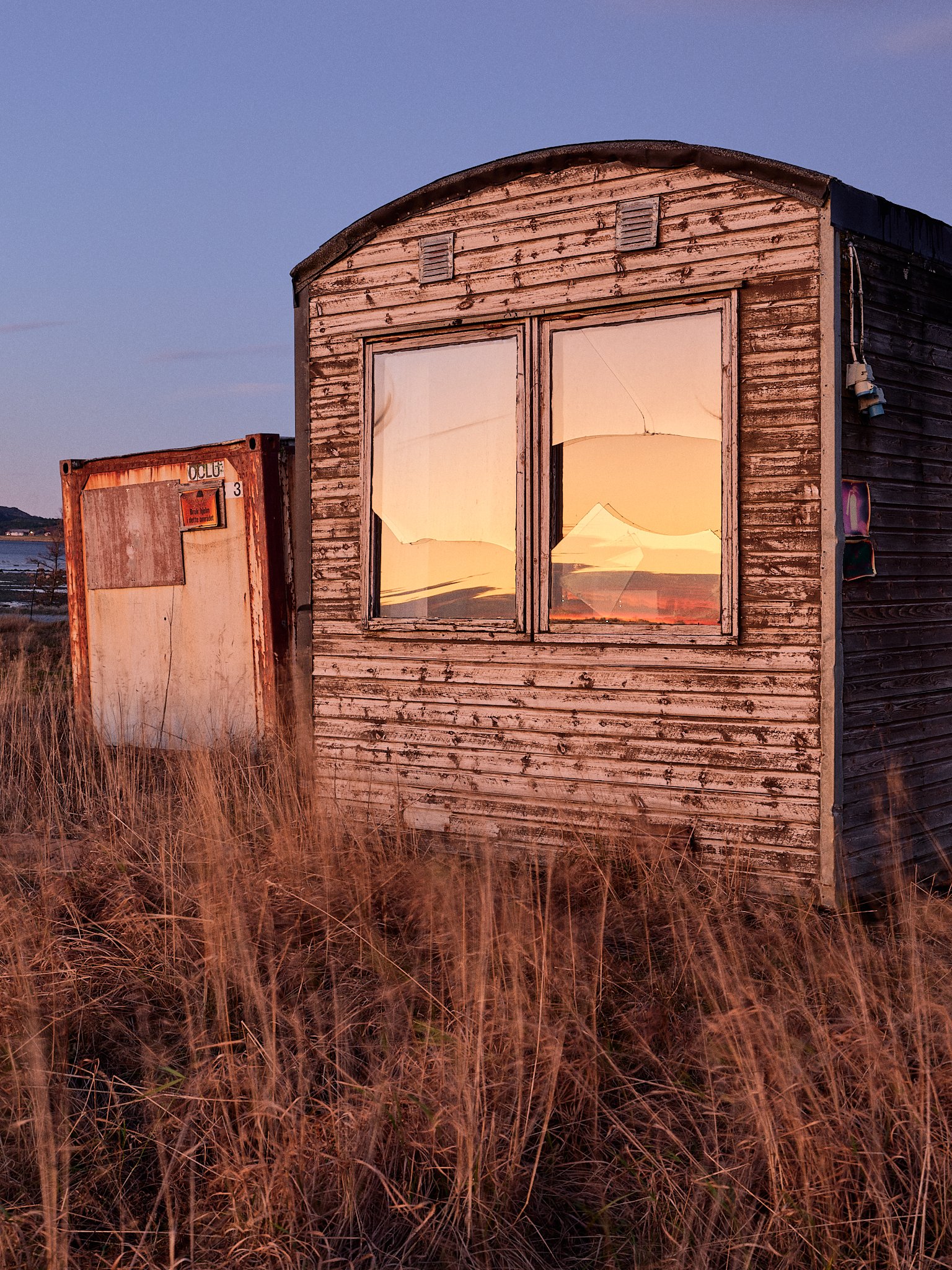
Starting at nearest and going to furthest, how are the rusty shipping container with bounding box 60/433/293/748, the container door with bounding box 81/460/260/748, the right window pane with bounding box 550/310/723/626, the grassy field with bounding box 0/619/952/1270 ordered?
the grassy field with bounding box 0/619/952/1270
the right window pane with bounding box 550/310/723/626
the rusty shipping container with bounding box 60/433/293/748
the container door with bounding box 81/460/260/748

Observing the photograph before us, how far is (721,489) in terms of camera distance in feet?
19.9

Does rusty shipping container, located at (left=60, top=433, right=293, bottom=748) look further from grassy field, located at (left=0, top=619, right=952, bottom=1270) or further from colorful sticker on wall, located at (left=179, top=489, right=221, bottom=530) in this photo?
grassy field, located at (left=0, top=619, right=952, bottom=1270)

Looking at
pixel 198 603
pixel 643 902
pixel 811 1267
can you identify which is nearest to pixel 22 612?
pixel 198 603

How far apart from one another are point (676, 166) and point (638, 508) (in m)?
1.72

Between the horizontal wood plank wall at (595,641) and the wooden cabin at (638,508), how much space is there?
0.01m

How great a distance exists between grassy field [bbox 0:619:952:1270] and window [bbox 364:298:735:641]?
1360mm

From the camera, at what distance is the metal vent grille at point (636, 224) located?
6.29 m

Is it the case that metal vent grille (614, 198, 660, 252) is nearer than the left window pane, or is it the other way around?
metal vent grille (614, 198, 660, 252)

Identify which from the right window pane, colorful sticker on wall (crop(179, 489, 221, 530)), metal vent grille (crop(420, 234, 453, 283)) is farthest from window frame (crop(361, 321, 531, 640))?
colorful sticker on wall (crop(179, 489, 221, 530))

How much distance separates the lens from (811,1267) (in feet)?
9.79

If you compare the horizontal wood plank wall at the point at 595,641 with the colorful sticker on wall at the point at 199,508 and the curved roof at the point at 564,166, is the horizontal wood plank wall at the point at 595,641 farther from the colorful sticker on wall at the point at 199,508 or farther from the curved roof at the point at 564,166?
the colorful sticker on wall at the point at 199,508

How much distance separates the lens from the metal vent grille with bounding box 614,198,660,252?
6.29 metres

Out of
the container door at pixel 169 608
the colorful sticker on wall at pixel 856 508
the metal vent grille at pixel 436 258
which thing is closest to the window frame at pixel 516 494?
the metal vent grille at pixel 436 258

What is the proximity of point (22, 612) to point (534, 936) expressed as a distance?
112ft
